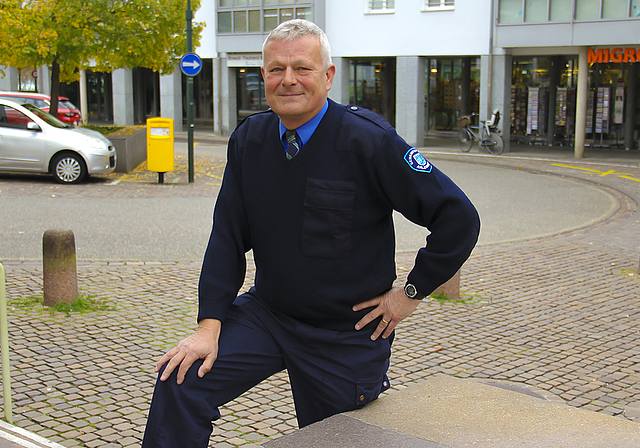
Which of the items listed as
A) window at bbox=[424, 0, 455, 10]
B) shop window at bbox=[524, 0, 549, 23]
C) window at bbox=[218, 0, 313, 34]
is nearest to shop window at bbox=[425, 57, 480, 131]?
window at bbox=[424, 0, 455, 10]

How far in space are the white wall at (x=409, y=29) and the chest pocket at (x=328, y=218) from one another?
76.1 ft

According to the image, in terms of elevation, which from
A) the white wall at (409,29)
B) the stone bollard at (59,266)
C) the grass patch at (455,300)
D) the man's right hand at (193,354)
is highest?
the white wall at (409,29)

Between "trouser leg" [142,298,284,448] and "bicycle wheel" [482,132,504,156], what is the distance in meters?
21.9

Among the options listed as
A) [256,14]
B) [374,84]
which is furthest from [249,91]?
[374,84]

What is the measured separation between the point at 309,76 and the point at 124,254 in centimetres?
664

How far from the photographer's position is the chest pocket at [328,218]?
263cm

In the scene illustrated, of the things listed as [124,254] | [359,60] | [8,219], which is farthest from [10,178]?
[359,60]

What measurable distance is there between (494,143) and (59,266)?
19346mm

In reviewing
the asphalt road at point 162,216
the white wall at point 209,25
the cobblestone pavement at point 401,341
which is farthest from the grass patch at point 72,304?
the white wall at point 209,25

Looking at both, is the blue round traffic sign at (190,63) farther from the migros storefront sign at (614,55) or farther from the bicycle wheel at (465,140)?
the migros storefront sign at (614,55)

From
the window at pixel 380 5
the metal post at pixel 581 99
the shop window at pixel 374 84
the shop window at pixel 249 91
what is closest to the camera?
the metal post at pixel 581 99

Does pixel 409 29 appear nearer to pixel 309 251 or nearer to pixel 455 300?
pixel 455 300

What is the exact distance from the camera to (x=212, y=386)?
2.60 meters

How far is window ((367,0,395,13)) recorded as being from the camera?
87.9 feet
